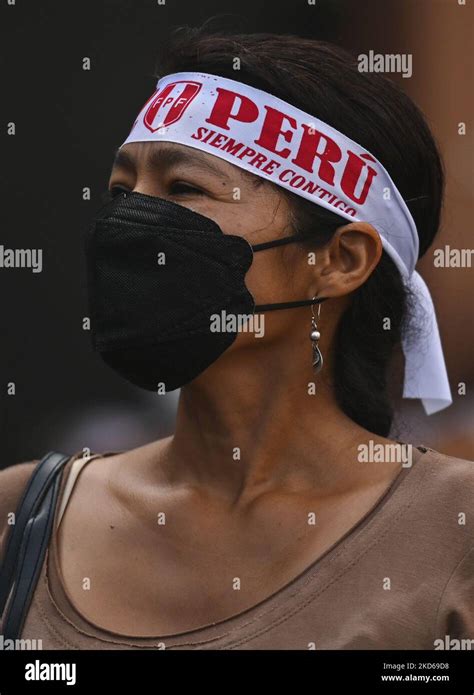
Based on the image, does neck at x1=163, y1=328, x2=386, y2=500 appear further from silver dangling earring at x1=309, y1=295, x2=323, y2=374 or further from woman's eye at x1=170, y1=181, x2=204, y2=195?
woman's eye at x1=170, y1=181, x2=204, y2=195

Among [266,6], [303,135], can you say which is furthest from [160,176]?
[266,6]

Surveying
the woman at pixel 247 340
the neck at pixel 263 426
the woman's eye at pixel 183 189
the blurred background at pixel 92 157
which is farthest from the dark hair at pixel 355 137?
the blurred background at pixel 92 157

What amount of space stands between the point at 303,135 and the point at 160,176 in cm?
39

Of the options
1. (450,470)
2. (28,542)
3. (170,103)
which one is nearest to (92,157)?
(170,103)

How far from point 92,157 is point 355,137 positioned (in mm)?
3209

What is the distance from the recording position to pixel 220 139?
10.3ft

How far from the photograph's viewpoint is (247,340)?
123 inches

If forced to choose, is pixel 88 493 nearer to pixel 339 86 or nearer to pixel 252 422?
pixel 252 422

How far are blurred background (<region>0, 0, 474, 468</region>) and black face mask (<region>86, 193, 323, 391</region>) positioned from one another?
118 inches

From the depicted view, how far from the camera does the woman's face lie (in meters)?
3.09

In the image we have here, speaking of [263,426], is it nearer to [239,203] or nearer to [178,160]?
[239,203]

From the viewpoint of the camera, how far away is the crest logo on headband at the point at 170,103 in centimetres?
318

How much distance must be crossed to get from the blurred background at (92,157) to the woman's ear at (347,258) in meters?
2.79
